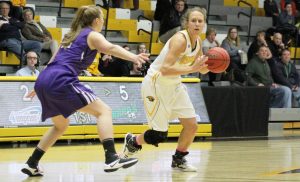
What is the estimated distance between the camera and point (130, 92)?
12945mm

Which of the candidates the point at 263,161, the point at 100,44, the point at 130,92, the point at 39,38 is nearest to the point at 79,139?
the point at 130,92

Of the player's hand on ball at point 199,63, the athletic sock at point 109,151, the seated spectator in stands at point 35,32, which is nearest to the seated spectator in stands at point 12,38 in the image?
the seated spectator in stands at point 35,32

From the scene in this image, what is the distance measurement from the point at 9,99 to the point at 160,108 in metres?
4.38

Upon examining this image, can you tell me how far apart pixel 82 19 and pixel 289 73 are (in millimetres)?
11000

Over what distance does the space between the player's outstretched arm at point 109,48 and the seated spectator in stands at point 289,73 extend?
422 inches

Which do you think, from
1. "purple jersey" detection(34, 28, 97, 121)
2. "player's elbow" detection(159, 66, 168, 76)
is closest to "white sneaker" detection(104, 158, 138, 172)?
"purple jersey" detection(34, 28, 97, 121)

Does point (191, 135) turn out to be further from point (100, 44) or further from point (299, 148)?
point (299, 148)

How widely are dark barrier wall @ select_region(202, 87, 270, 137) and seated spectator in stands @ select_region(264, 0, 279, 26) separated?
590 cm

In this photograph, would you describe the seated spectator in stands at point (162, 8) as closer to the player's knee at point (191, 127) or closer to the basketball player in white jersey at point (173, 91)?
the basketball player in white jersey at point (173, 91)

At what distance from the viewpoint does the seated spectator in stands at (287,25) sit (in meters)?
19.4

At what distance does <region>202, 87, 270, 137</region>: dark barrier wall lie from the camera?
14031 mm

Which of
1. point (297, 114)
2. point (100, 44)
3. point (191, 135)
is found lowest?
point (297, 114)

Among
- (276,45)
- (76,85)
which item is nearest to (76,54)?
(76,85)

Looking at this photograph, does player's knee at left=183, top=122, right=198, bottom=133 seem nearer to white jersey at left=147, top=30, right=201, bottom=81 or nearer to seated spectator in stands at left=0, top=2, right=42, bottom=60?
white jersey at left=147, top=30, right=201, bottom=81
